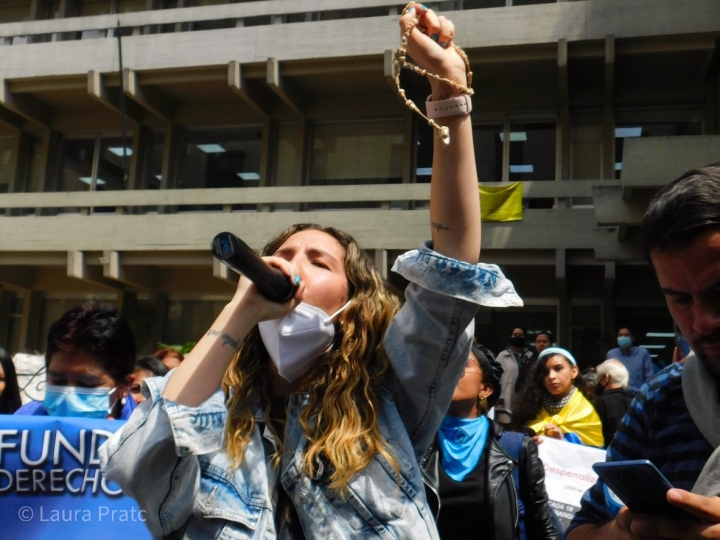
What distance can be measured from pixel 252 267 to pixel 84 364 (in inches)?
70.1

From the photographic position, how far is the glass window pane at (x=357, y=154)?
48.2ft

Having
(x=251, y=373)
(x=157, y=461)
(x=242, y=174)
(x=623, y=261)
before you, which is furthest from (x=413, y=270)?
(x=242, y=174)

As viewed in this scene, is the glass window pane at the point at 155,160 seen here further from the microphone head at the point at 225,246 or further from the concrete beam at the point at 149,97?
the microphone head at the point at 225,246

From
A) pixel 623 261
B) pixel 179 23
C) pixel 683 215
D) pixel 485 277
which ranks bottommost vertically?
pixel 485 277

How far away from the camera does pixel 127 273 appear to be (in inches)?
581

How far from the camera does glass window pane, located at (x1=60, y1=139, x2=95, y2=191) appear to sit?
16.6 meters

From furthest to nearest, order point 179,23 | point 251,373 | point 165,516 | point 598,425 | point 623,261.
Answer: point 179,23
point 623,261
point 598,425
point 251,373
point 165,516

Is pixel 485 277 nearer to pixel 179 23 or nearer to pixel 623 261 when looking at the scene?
pixel 623 261

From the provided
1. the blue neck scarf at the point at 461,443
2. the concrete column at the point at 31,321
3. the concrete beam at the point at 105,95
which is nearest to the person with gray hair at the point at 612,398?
the blue neck scarf at the point at 461,443

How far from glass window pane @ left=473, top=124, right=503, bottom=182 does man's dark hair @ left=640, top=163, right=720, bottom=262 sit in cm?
1264

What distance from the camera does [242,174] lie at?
615 inches

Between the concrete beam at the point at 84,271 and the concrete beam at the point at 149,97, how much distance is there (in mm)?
3057

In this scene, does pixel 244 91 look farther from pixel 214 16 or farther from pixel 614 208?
pixel 614 208

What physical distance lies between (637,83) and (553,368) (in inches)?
368
